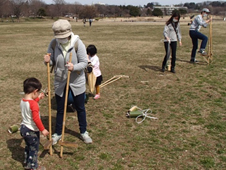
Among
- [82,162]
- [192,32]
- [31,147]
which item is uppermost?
[192,32]

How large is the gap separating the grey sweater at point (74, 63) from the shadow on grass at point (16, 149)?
3.57 ft

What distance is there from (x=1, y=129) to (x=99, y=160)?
216 centimetres

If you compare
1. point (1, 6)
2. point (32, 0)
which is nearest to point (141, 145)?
point (1, 6)

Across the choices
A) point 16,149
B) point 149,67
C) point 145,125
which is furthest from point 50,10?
point 16,149

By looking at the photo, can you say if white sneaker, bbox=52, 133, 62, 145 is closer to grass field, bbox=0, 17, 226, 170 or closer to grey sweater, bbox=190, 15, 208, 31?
grass field, bbox=0, 17, 226, 170

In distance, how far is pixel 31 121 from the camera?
3328 mm

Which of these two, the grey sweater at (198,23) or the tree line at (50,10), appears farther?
the tree line at (50,10)

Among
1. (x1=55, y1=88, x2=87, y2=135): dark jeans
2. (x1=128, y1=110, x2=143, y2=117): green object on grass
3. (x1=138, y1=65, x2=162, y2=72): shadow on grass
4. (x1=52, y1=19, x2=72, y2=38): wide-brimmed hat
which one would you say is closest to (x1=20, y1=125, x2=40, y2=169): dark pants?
(x1=55, y1=88, x2=87, y2=135): dark jeans

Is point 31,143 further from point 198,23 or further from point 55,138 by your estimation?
point 198,23

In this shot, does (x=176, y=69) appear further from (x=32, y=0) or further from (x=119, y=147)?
(x=32, y=0)

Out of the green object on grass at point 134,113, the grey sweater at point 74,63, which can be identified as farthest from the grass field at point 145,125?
the grey sweater at point 74,63

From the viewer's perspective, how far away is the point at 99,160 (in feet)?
12.2

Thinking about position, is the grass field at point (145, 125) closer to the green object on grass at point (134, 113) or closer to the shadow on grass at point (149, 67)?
the green object on grass at point (134, 113)

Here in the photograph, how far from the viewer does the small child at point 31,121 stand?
322 centimetres
